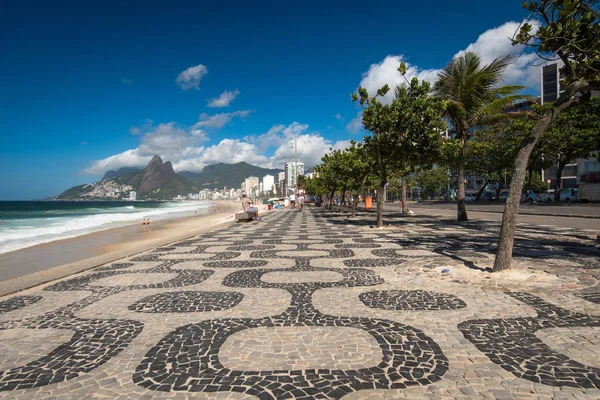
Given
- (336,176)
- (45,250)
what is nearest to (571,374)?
(45,250)

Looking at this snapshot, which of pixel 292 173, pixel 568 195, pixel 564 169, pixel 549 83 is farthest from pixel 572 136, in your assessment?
pixel 292 173

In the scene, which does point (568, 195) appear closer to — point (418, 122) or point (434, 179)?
point (434, 179)

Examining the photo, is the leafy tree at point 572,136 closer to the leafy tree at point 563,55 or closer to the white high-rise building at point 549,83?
the leafy tree at point 563,55

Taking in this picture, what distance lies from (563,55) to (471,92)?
443 inches

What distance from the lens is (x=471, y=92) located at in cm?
1583

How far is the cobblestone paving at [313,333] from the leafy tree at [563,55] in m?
1.13

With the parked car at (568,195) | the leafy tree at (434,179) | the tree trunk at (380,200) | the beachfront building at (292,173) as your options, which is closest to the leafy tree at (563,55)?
the tree trunk at (380,200)

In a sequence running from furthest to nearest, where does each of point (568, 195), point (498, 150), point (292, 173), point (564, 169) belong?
point (292, 173), point (564, 169), point (498, 150), point (568, 195)

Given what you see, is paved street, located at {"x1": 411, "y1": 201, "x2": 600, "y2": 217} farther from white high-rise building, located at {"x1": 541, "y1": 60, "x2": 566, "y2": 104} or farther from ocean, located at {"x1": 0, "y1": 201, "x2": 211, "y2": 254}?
white high-rise building, located at {"x1": 541, "y1": 60, "x2": 566, "y2": 104}

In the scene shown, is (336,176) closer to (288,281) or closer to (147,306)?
(288,281)

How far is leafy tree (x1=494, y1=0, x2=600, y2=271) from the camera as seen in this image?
5137 millimetres

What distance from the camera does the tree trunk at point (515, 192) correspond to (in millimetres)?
5672

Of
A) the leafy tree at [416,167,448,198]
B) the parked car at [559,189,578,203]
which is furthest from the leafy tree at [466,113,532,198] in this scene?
the leafy tree at [416,167,448,198]

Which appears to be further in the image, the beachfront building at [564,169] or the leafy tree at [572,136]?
the beachfront building at [564,169]
